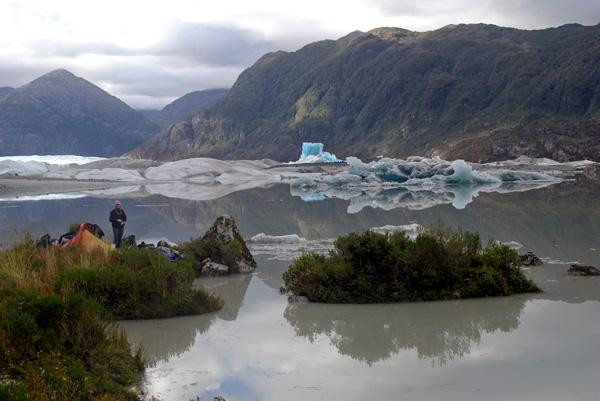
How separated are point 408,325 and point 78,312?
12.8ft

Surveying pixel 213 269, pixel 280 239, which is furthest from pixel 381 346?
pixel 280 239

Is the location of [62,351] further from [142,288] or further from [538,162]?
[538,162]

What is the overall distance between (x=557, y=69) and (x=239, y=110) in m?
72.3

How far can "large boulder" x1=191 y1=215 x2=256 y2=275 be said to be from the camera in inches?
476

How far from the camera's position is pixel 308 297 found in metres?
9.60

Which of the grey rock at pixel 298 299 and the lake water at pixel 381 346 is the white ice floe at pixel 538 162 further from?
the grey rock at pixel 298 299

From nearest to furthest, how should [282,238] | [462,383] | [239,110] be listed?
[462,383]
[282,238]
[239,110]

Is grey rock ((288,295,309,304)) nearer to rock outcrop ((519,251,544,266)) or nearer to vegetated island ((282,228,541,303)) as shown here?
vegetated island ((282,228,541,303))

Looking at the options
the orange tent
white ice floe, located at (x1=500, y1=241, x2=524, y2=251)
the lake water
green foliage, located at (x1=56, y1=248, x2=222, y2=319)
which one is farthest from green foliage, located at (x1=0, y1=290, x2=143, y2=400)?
white ice floe, located at (x1=500, y1=241, x2=524, y2=251)

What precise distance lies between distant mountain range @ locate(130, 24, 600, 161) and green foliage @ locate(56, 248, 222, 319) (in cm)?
6694

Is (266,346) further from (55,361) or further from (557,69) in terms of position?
(557,69)

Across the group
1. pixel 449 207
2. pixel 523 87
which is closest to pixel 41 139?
pixel 523 87

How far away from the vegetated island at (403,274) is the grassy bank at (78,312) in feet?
5.14

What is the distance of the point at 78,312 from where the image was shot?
19.7 ft
